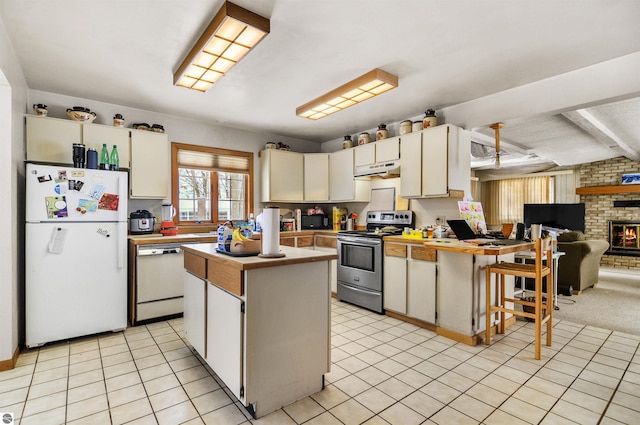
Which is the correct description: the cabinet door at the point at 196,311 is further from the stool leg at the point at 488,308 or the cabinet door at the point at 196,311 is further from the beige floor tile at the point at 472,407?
the stool leg at the point at 488,308

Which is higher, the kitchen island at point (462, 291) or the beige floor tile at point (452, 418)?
the kitchen island at point (462, 291)

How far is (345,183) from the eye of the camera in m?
4.91

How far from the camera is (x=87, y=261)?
300 cm

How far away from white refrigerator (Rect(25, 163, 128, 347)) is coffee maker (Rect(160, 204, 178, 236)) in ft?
2.33

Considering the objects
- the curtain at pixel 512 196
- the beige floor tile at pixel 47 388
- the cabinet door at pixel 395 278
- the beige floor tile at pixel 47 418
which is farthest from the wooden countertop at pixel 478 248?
the curtain at pixel 512 196

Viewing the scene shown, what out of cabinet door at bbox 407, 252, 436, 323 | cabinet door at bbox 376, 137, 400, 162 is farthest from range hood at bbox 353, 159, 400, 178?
cabinet door at bbox 407, 252, 436, 323

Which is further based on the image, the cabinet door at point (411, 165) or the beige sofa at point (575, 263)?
the beige sofa at point (575, 263)

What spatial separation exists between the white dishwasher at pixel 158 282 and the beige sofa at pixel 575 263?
5486 millimetres

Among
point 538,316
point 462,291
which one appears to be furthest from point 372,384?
point 538,316

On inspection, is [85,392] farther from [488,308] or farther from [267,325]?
[488,308]

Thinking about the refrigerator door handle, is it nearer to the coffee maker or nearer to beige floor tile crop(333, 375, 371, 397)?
the coffee maker

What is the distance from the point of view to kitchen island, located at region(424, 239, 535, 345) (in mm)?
2908

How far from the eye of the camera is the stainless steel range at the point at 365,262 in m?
3.82

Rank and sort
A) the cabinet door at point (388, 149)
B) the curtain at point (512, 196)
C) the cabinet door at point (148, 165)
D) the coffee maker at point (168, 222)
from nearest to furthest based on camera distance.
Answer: the cabinet door at point (148, 165) < the coffee maker at point (168, 222) < the cabinet door at point (388, 149) < the curtain at point (512, 196)
